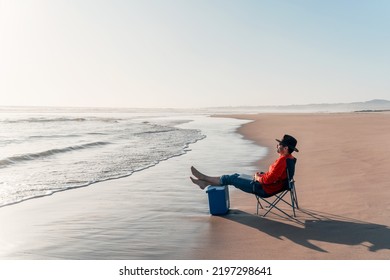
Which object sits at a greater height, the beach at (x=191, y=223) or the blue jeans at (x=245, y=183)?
the blue jeans at (x=245, y=183)

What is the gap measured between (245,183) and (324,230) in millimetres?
1485

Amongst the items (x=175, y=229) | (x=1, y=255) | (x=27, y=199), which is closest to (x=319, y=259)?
(x=175, y=229)

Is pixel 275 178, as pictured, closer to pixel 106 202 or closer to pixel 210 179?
pixel 210 179

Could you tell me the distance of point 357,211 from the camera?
679 cm

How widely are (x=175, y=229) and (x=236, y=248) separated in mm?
1197

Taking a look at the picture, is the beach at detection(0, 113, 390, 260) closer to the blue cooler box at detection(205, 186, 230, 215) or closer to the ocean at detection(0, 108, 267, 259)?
the ocean at detection(0, 108, 267, 259)

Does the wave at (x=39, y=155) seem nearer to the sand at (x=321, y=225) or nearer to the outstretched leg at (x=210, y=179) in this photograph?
the outstretched leg at (x=210, y=179)

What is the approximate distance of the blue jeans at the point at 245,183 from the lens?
22.2ft

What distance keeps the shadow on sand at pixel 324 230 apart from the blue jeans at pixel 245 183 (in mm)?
410

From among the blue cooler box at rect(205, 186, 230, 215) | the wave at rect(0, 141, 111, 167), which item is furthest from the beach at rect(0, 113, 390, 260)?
the wave at rect(0, 141, 111, 167)

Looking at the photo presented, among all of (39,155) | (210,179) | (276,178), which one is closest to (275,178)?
(276,178)

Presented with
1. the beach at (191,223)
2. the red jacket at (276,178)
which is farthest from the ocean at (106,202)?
the red jacket at (276,178)

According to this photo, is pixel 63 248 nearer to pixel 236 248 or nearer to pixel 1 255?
pixel 1 255

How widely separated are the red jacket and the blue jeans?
0.08 m
